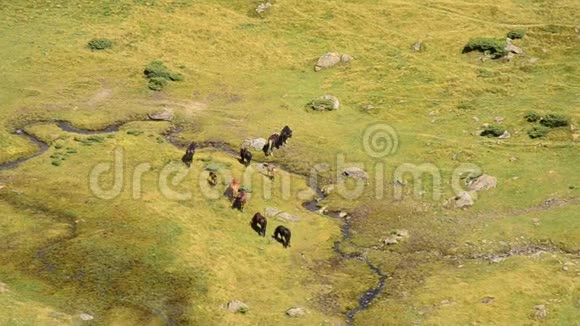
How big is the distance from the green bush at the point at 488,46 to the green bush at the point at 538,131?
14027 mm

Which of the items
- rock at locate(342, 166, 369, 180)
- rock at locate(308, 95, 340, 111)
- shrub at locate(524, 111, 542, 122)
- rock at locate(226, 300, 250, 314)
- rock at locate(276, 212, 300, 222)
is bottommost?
rock at locate(226, 300, 250, 314)

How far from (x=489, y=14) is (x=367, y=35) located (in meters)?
13.4

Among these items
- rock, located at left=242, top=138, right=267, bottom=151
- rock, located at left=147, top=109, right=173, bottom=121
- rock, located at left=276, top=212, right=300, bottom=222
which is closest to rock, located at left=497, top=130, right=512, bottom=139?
rock, located at left=242, top=138, right=267, bottom=151

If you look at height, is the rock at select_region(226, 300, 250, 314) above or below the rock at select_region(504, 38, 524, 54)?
below

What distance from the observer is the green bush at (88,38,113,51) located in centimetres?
7825

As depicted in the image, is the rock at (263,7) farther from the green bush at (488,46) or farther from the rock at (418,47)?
the green bush at (488,46)

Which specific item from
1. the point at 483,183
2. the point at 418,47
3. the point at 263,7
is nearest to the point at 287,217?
the point at 483,183

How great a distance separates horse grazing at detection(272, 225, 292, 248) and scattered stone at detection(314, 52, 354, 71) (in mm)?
28894

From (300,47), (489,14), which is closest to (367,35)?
(300,47)

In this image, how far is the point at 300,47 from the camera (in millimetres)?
79750

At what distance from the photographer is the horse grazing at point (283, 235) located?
49438mm

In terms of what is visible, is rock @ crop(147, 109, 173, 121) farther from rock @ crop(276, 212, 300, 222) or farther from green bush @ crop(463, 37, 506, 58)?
green bush @ crop(463, 37, 506, 58)

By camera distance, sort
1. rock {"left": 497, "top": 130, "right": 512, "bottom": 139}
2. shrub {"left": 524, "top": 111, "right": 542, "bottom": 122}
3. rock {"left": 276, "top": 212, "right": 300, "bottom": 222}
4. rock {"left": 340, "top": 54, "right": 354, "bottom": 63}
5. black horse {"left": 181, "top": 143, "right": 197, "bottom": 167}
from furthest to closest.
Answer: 1. rock {"left": 340, "top": 54, "right": 354, "bottom": 63}
2. shrub {"left": 524, "top": 111, "right": 542, "bottom": 122}
3. rock {"left": 497, "top": 130, "right": 512, "bottom": 139}
4. black horse {"left": 181, "top": 143, "right": 197, "bottom": 167}
5. rock {"left": 276, "top": 212, "right": 300, "bottom": 222}

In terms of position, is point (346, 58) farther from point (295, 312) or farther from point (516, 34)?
point (295, 312)
